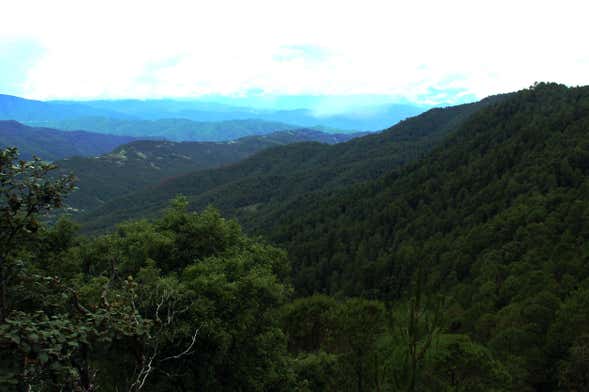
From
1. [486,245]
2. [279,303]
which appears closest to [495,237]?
[486,245]

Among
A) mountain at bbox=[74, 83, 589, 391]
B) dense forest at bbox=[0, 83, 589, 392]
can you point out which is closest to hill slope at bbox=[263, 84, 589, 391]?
mountain at bbox=[74, 83, 589, 391]

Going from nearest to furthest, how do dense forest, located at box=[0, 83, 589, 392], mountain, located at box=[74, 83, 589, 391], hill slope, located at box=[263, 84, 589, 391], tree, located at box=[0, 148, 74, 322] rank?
tree, located at box=[0, 148, 74, 322] → dense forest, located at box=[0, 83, 589, 392] → mountain, located at box=[74, 83, 589, 391] → hill slope, located at box=[263, 84, 589, 391]

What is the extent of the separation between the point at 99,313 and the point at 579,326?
41.7 metres

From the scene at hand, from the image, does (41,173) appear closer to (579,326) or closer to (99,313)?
(99,313)

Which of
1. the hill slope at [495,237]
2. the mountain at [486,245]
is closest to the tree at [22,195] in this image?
the mountain at [486,245]

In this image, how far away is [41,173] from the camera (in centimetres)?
599

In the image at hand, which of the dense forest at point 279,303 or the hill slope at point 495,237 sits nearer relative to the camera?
the dense forest at point 279,303

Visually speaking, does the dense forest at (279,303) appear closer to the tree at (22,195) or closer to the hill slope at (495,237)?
the tree at (22,195)

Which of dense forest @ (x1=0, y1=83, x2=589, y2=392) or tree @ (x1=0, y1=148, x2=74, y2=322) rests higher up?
tree @ (x1=0, y1=148, x2=74, y2=322)

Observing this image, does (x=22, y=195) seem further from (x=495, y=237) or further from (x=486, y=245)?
(x=495, y=237)

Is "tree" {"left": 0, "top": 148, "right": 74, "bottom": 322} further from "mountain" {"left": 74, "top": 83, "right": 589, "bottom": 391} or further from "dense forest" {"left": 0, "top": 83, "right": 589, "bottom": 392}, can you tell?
"mountain" {"left": 74, "top": 83, "right": 589, "bottom": 391}

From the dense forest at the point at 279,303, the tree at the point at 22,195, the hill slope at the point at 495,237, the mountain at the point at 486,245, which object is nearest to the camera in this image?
the tree at the point at 22,195

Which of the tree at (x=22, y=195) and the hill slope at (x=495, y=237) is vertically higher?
the tree at (x=22, y=195)

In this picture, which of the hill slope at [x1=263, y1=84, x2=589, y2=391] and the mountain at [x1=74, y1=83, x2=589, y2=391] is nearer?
the mountain at [x1=74, y1=83, x2=589, y2=391]
